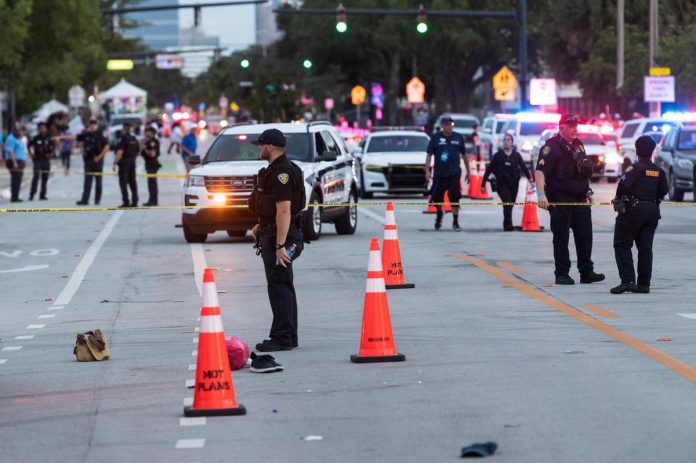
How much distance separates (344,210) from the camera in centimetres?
2531

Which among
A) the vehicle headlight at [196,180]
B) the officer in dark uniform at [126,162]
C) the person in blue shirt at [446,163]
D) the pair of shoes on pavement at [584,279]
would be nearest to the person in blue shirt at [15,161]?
the officer in dark uniform at [126,162]

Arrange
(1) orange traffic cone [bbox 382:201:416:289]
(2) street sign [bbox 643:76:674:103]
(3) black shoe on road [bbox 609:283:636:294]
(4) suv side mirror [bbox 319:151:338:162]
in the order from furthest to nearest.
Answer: (2) street sign [bbox 643:76:674:103], (4) suv side mirror [bbox 319:151:338:162], (1) orange traffic cone [bbox 382:201:416:289], (3) black shoe on road [bbox 609:283:636:294]

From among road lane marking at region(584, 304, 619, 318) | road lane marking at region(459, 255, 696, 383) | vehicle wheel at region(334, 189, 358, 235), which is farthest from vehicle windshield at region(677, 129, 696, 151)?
road lane marking at region(584, 304, 619, 318)

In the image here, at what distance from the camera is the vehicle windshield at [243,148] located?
24641mm

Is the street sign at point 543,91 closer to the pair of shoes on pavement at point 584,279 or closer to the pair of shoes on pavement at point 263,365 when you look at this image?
the pair of shoes on pavement at point 584,279

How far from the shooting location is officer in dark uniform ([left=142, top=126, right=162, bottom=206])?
111ft

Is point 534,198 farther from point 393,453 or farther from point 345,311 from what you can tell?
point 393,453

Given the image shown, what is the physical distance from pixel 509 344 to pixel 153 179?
71.5 ft

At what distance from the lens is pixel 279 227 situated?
1223cm

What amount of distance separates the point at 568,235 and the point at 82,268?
6433 mm

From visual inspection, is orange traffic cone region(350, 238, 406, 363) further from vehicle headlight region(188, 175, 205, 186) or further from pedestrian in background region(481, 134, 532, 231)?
pedestrian in background region(481, 134, 532, 231)

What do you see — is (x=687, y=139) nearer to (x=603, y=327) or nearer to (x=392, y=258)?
(x=392, y=258)

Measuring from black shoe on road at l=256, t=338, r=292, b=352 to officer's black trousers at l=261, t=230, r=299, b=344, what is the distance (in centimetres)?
2

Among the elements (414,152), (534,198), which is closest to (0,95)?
(414,152)
